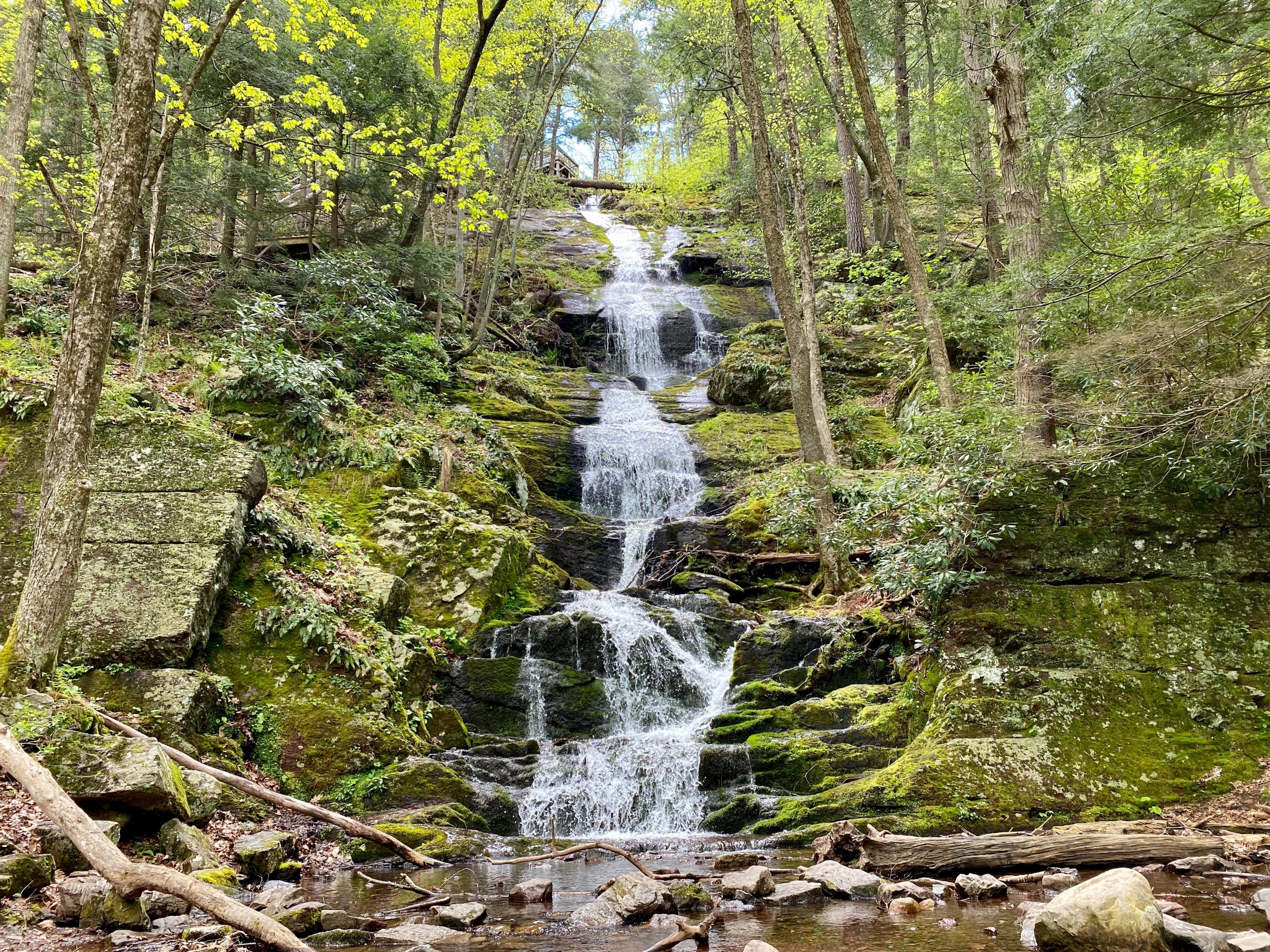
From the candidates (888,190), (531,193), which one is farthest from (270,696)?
(531,193)

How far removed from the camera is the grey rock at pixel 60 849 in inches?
167

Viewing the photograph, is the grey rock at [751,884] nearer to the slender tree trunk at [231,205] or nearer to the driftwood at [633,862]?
the driftwood at [633,862]

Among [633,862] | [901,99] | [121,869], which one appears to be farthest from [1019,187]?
[901,99]

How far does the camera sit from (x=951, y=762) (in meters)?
6.17

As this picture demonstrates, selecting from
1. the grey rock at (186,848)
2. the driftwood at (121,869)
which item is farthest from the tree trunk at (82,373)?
the grey rock at (186,848)

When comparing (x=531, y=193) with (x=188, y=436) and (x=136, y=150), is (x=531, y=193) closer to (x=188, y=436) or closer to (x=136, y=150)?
(x=188, y=436)

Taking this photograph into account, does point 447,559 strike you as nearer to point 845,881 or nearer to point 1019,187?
point 845,881

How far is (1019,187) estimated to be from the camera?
8.27 metres

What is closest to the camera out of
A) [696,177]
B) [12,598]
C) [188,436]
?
[12,598]

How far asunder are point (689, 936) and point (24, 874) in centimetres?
344

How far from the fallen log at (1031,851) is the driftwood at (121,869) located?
378cm

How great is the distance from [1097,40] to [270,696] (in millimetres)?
9392

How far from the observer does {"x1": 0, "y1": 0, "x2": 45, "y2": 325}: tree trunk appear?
9.37 metres

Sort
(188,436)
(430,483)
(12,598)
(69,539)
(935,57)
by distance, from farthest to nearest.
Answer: (935,57), (430,483), (188,436), (12,598), (69,539)
